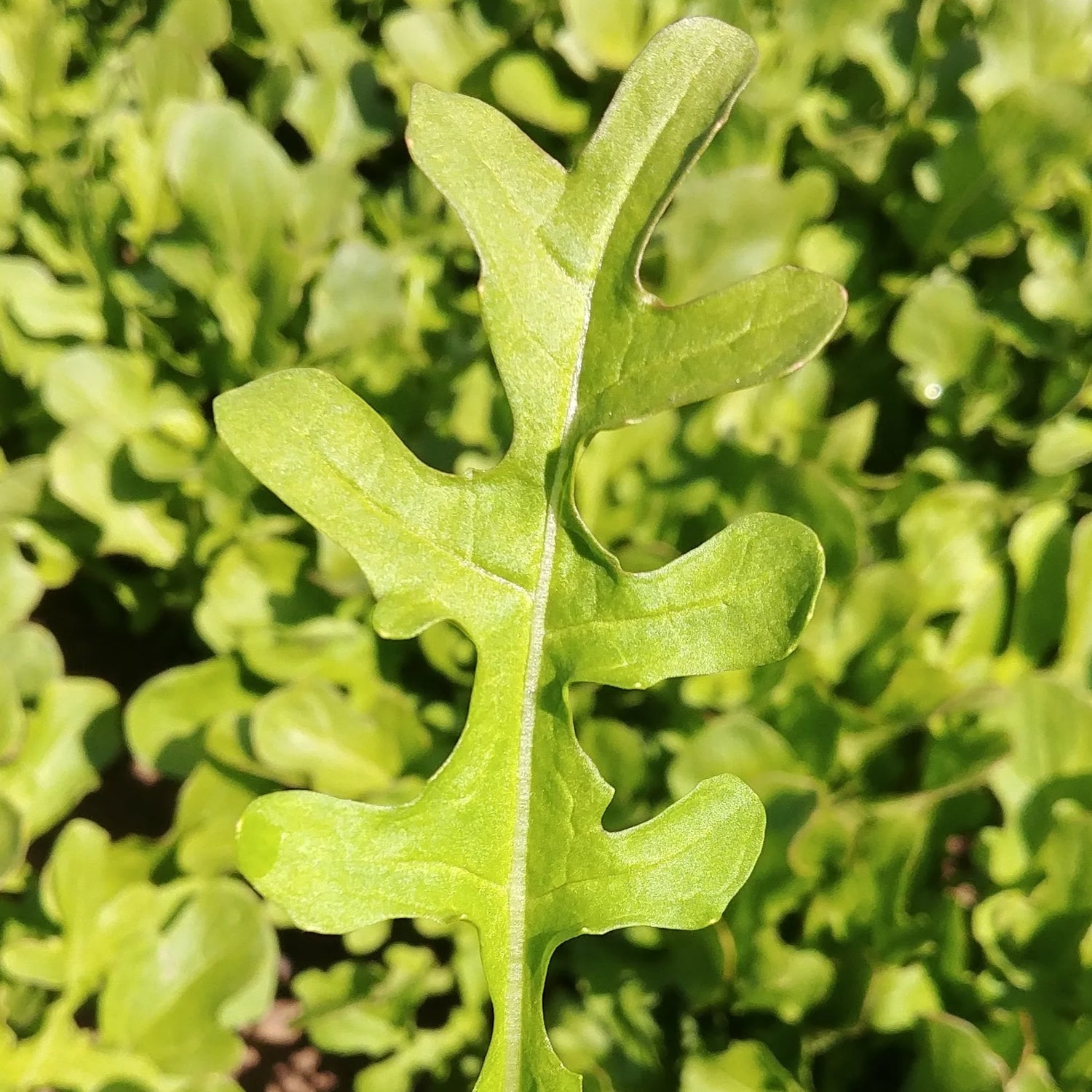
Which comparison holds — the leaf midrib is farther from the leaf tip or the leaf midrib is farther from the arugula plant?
the leaf tip

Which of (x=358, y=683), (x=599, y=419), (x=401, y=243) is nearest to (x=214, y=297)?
(x=401, y=243)

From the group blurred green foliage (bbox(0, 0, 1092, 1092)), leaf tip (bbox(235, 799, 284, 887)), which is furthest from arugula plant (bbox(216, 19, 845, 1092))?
blurred green foliage (bbox(0, 0, 1092, 1092))

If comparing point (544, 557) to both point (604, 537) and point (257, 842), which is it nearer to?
point (257, 842)

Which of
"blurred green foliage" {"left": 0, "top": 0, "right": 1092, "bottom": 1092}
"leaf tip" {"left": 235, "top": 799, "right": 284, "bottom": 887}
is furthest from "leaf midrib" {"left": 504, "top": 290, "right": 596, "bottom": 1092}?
"blurred green foliage" {"left": 0, "top": 0, "right": 1092, "bottom": 1092}

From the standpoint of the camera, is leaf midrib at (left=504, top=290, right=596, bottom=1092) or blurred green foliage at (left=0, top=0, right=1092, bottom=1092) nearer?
leaf midrib at (left=504, top=290, right=596, bottom=1092)

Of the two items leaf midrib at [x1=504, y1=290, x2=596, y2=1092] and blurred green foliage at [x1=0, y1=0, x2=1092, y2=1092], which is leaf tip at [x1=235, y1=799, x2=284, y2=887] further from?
blurred green foliage at [x1=0, y1=0, x2=1092, y2=1092]

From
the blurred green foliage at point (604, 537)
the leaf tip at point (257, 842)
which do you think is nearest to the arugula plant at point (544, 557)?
the leaf tip at point (257, 842)

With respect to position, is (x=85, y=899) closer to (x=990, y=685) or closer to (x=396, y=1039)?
(x=396, y=1039)
